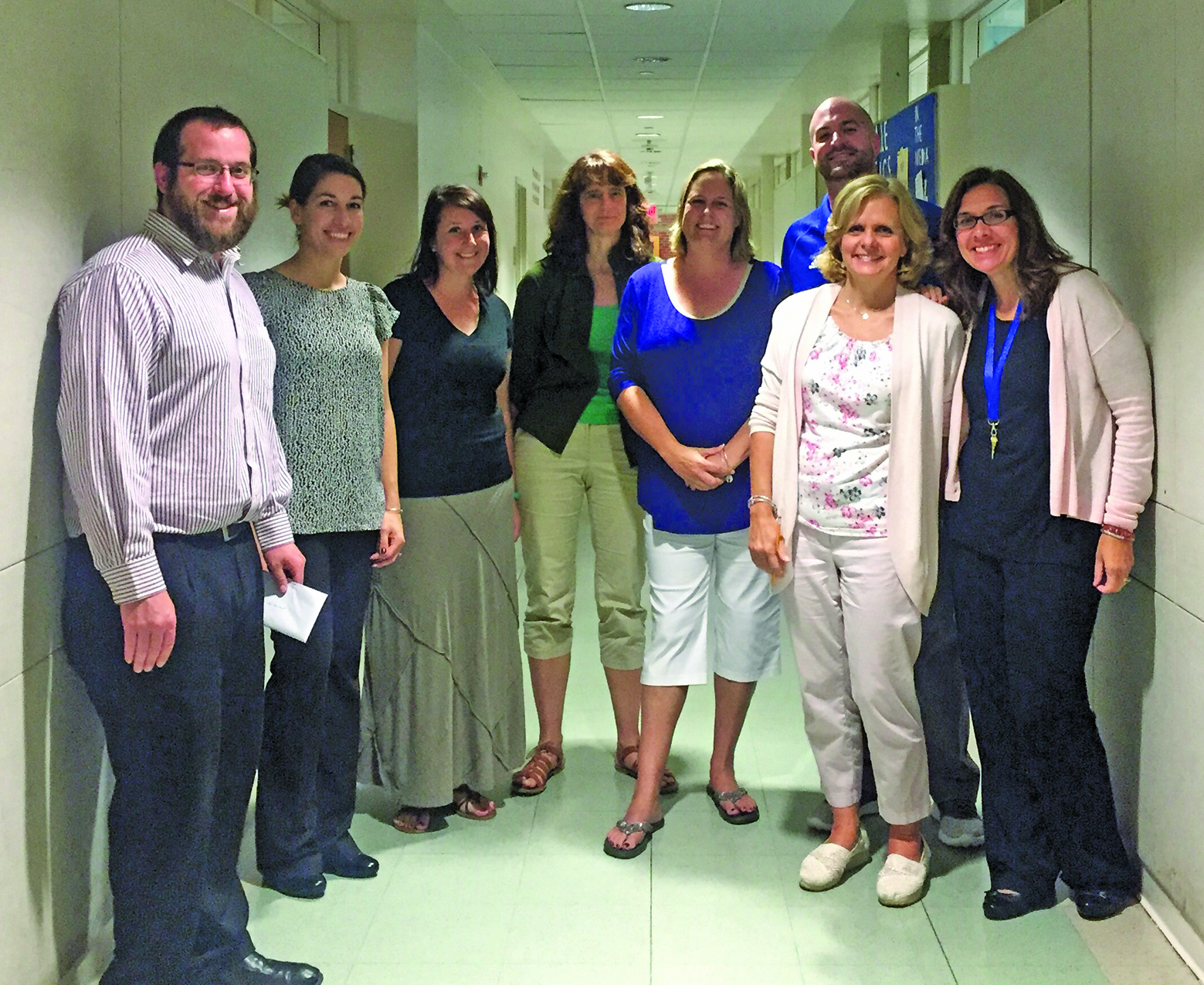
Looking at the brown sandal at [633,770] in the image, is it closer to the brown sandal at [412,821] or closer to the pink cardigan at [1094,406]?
the brown sandal at [412,821]

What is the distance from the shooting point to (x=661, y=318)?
9.36 ft

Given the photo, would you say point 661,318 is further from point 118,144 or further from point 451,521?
point 118,144

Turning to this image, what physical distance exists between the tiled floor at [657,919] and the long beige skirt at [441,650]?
0.17m

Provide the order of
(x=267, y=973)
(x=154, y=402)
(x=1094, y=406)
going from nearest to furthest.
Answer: (x=154, y=402), (x=267, y=973), (x=1094, y=406)

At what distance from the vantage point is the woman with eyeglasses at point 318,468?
253 centimetres

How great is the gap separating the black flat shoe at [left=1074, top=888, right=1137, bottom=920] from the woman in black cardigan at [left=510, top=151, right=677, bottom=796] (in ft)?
3.64

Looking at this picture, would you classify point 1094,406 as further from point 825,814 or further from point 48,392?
point 48,392

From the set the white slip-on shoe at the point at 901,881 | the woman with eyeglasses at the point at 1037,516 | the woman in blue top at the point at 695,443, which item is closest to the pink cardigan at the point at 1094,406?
the woman with eyeglasses at the point at 1037,516

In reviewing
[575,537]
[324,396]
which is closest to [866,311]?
[575,537]

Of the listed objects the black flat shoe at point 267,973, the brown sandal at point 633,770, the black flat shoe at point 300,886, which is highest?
the brown sandal at point 633,770

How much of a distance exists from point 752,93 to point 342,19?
4231mm

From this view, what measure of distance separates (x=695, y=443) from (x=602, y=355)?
0.41 metres

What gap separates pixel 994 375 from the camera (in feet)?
8.11

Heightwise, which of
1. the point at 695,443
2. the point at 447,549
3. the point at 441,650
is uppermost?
the point at 695,443
